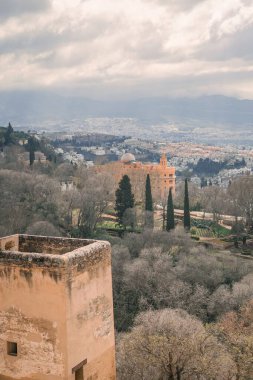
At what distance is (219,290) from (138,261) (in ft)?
21.5

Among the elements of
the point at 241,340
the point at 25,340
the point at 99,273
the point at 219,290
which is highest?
the point at 99,273

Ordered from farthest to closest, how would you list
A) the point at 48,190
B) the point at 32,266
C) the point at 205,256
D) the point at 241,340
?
the point at 48,190 → the point at 205,256 → the point at 241,340 → the point at 32,266

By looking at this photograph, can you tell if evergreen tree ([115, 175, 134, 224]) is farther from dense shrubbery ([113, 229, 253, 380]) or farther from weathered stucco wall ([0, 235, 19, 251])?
weathered stucco wall ([0, 235, 19, 251])

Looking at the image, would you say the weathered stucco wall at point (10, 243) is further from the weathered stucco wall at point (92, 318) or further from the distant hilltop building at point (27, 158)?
the distant hilltop building at point (27, 158)

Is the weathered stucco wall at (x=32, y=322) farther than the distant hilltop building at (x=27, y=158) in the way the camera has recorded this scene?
No

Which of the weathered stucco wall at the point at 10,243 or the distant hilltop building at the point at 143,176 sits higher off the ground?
the weathered stucco wall at the point at 10,243

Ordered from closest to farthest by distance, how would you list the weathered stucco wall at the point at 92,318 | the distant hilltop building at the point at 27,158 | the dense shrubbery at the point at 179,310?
the weathered stucco wall at the point at 92,318 < the dense shrubbery at the point at 179,310 < the distant hilltop building at the point at 27,158

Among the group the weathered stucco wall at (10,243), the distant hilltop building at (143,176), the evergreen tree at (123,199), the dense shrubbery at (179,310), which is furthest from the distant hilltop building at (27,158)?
the weathered stucco wall at (10,243)

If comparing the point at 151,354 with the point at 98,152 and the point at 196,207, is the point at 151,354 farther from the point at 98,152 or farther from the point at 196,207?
the point at 98,152

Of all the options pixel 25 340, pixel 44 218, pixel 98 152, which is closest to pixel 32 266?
pixel 25 340

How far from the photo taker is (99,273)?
1155 cm

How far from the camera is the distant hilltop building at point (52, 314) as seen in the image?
416 inches

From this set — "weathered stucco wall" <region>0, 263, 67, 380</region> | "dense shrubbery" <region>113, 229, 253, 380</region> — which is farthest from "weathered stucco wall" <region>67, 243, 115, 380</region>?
"dense shrubbery" <region>113, 229, 253, 380</region>

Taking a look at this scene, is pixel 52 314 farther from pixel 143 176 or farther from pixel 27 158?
pixel 27 158
